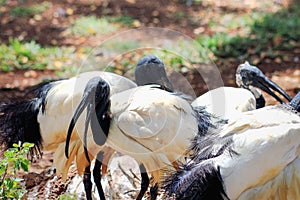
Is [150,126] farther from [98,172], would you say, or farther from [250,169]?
[250,169]

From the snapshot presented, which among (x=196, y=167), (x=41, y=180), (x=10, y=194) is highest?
(x=196, y=167)

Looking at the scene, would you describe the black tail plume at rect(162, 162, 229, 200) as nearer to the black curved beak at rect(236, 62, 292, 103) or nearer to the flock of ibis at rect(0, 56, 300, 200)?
the flock of ibis at rect(0, 56, 300, 200)

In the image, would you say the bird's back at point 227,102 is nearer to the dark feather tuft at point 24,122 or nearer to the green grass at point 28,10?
the dark feather tuft at point 24,122

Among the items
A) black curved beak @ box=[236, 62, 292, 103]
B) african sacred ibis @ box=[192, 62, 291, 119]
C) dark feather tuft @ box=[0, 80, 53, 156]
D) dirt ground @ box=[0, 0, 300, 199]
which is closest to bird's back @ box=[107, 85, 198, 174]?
african sacred ibis @ box=[192, 62, 291, 119]

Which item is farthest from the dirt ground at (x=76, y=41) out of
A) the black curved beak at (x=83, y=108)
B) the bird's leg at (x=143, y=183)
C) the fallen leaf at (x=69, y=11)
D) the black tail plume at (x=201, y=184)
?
the black tail plume at (x=201, y=184)

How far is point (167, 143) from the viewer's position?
4.20 m

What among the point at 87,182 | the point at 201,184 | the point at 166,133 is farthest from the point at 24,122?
the point at 201,184

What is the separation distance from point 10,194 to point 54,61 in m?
3.86

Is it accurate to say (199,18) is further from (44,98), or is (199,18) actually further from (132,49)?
(44,98)

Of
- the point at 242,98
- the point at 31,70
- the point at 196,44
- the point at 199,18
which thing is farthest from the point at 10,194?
the point at 199,18

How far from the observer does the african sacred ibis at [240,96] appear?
4.84 metres

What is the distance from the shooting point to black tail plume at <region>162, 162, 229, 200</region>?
354 cm

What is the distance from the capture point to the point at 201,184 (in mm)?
3545

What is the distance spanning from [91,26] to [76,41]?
44 cm
